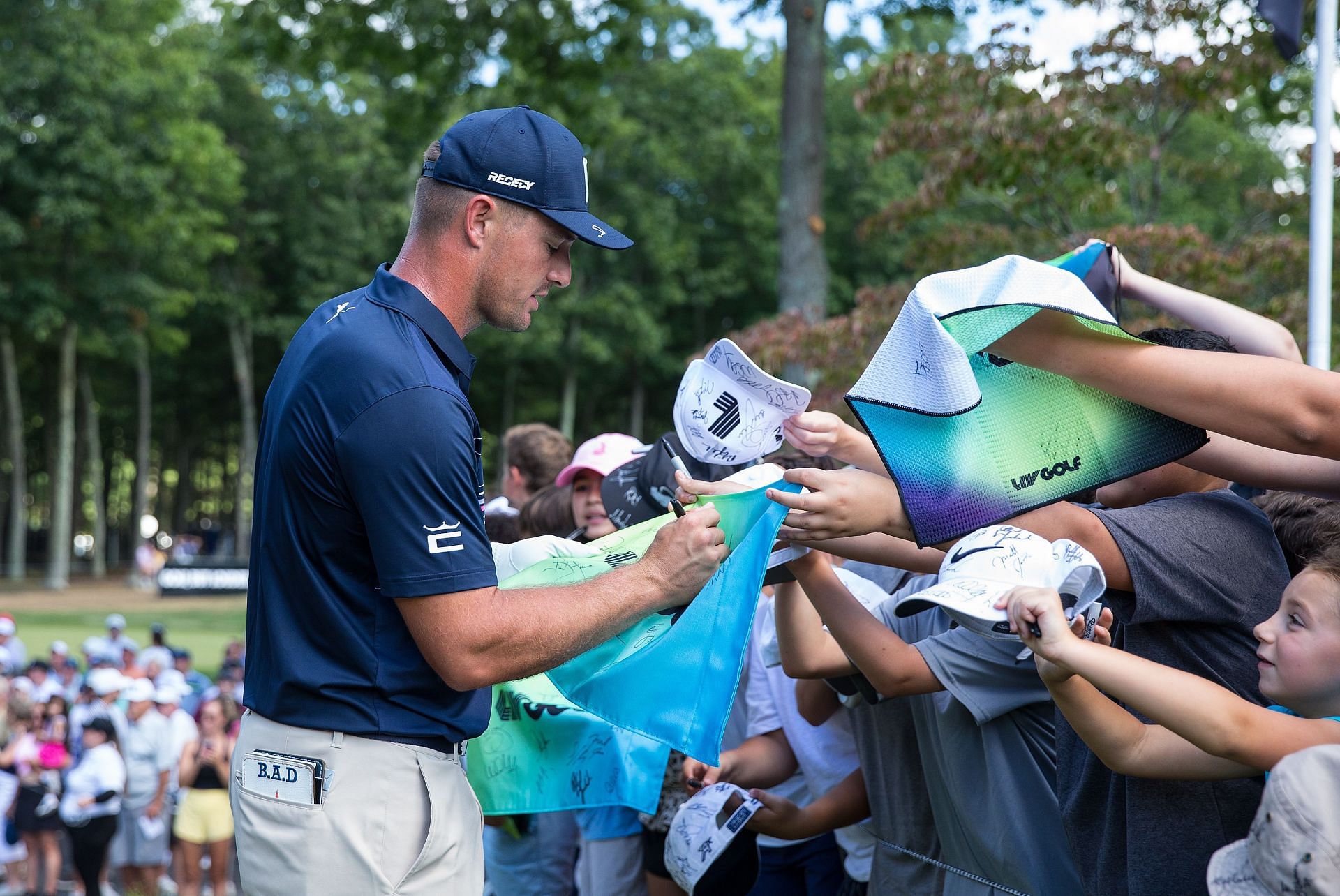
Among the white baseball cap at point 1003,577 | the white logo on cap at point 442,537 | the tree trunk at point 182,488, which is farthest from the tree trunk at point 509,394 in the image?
the white baseball cap at point 1003,577

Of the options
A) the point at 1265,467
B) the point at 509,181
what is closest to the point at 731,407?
the point at 509,181

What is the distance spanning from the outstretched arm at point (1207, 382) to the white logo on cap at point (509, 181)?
1.07 metres

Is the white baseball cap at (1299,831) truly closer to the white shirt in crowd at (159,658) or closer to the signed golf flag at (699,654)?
the signed golf flag at (699,654)

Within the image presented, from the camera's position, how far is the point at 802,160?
1084cm

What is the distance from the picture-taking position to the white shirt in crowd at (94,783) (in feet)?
32.7

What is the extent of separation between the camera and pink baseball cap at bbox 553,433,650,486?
4.79 metres

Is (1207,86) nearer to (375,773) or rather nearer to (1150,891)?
(1150,891)

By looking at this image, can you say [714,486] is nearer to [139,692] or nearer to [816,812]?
[816,812]

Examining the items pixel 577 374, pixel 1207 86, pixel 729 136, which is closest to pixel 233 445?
pixel 577 374

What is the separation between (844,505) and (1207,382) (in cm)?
74

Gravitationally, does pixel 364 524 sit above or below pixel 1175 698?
above

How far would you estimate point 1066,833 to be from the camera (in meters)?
2.71

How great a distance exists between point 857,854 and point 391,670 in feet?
7.00

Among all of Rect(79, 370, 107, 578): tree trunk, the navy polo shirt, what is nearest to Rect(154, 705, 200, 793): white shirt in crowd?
the navy polo shirt
